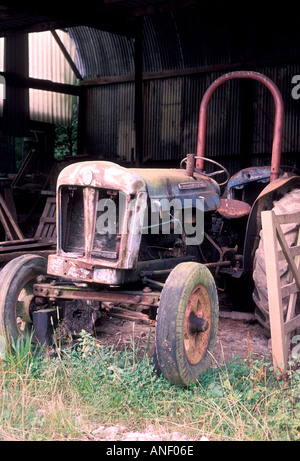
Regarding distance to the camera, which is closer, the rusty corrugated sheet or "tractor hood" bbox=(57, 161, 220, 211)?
"tractor hood" bbox=(57, 161, 220, 211)

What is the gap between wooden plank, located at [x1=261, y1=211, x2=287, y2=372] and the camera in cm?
355

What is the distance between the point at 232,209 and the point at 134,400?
2.38 m

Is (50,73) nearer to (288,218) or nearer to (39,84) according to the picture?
(39,84)

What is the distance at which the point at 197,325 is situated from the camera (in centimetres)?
378

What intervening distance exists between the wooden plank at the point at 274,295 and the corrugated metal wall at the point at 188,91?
7016 millimetres

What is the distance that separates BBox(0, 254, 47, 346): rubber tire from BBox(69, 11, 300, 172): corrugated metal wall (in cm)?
669

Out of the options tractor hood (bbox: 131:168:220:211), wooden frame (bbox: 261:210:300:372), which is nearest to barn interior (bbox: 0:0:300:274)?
tractor hood (bbox: 131:168:220:211)

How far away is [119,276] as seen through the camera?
3963 millimetres

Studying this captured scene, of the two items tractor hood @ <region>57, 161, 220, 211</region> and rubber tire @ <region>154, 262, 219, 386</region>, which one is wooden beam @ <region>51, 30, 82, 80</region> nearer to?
tractor hood @ <region>57, 161, 220, 211</region>

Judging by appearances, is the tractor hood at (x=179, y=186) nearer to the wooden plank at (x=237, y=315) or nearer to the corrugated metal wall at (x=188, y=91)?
the wooden plank at (x=237, y=315)

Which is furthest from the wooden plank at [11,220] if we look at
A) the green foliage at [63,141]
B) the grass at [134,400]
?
the green foliage at [63,141]

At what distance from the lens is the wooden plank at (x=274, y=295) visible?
140 inches

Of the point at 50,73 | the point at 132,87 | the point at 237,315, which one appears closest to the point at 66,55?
the point at 50,73
